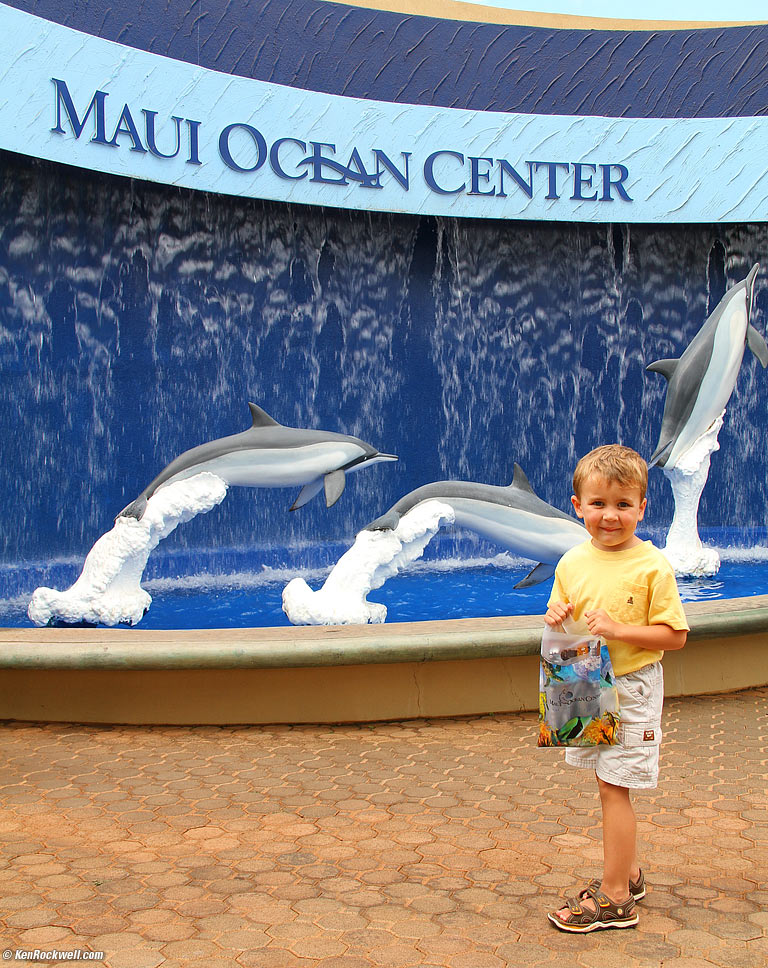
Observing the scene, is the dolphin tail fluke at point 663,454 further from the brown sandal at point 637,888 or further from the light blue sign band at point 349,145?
the brown sandal at point 637,888

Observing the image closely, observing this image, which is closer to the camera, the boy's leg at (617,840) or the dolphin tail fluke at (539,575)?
the boy's leg at (617,840)

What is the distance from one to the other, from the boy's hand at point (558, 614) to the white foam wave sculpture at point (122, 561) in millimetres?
5440

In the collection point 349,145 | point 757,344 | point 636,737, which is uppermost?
point 349,145

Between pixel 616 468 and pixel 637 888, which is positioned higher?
pixel 616 468

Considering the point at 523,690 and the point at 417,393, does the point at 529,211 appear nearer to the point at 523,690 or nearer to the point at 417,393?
the point at 417,393

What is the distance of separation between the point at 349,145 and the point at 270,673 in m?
7.85

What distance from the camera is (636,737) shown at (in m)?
3.28

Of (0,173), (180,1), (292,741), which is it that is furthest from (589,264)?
(292,741)

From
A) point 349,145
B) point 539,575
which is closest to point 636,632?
point 539,575

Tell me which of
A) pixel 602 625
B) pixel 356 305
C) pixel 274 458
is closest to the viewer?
pixel 602 625

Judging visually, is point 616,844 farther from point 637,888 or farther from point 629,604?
point 629,604

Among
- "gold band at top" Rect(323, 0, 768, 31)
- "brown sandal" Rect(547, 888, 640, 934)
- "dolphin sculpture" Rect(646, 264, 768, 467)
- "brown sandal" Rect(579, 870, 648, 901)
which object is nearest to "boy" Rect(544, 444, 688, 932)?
"brown sandal" Rect(547, 888, 640, 934)

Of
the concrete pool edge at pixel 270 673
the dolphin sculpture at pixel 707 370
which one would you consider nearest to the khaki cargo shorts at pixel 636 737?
the concrete pool edge at pixel 270 673

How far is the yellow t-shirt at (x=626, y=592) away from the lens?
3.23m
